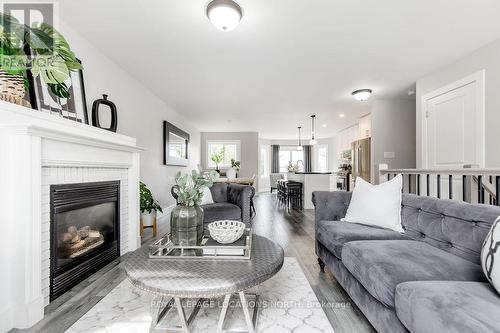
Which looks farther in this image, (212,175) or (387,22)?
(387,22)

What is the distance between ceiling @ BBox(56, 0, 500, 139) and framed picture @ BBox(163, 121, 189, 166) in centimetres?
104

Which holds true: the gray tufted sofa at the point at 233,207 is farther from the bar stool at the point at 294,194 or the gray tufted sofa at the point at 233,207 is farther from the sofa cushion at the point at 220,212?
the bar stool at the point at 294,194

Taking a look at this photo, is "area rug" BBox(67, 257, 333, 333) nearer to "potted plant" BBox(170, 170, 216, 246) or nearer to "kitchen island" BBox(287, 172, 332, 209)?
"potted plant" BBox(170, 170, 216, 246)

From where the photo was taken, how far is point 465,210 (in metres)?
1.50

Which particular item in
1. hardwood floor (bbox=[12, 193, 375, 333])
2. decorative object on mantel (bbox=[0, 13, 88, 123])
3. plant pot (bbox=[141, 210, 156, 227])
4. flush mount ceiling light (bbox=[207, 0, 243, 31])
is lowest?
hardwood floor (bbox=[12, 193, 375, 333])

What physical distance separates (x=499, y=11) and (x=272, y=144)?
980cm

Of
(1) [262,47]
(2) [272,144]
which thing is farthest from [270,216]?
(2) [272,144]

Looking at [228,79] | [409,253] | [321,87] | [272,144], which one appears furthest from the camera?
[272,144]

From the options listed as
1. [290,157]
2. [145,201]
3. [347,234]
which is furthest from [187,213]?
[290,157]

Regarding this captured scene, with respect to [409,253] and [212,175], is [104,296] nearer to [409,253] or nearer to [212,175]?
[212,175]

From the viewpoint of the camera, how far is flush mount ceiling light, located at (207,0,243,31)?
6.69 ft

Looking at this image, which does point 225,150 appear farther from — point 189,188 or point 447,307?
point 447,307

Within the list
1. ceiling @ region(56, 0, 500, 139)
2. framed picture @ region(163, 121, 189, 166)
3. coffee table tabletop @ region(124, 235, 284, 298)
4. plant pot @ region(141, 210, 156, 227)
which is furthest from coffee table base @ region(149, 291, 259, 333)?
framed picture @ region(163, 121, 189, 166)

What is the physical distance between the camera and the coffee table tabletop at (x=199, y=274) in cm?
115
